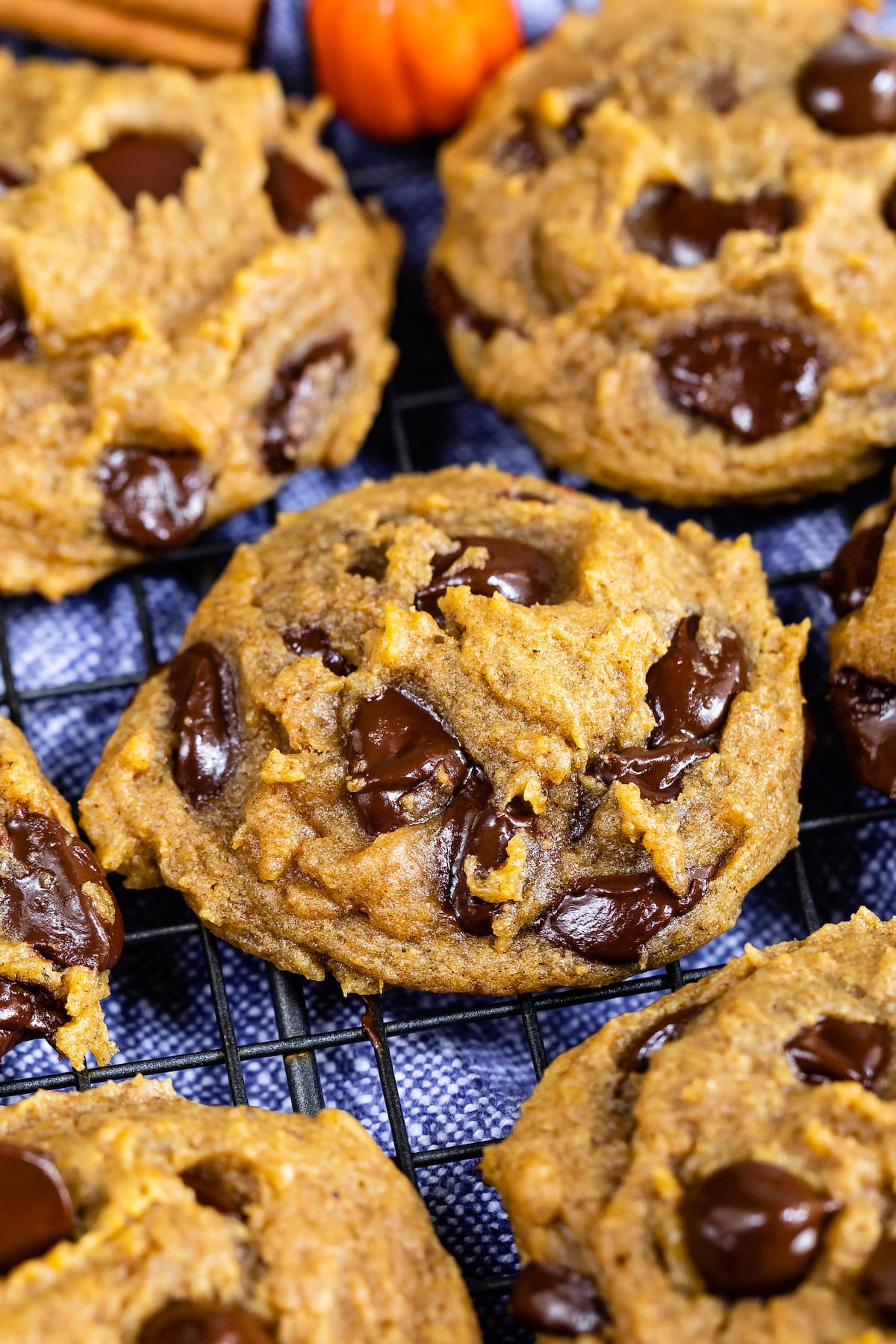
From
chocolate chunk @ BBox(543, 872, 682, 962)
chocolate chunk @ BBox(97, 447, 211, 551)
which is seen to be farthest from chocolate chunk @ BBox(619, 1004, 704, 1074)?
chocolate chunk @ BBox(97, 447, 211, 551)

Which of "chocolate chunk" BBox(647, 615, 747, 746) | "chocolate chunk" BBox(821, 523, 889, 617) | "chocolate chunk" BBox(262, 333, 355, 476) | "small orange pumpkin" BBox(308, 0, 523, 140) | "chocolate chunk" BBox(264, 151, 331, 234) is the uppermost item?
"small orange pumpkin" BBox(308, 0, 523, 140)

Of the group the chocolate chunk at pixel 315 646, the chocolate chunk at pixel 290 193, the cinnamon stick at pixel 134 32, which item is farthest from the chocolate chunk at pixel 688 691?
the cinnamon stick at pixel 134 32

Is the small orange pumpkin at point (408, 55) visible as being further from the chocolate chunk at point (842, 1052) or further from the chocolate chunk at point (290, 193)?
the chocolate chunk at point (842, 1052)

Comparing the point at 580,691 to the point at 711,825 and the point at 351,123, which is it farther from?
the point at 351,123

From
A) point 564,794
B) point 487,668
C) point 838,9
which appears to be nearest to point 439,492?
point 487,668

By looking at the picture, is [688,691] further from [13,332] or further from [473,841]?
[13,332]

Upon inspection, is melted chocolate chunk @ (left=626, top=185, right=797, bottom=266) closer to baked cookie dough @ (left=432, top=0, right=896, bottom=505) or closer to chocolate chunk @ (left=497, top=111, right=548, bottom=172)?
baked cookie dough @ (left=432, top=0, right=896, bottom=505)

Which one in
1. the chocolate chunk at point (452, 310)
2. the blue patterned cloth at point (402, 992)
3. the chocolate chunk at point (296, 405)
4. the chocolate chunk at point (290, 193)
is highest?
the chocolate chunk at point (290, 193)
